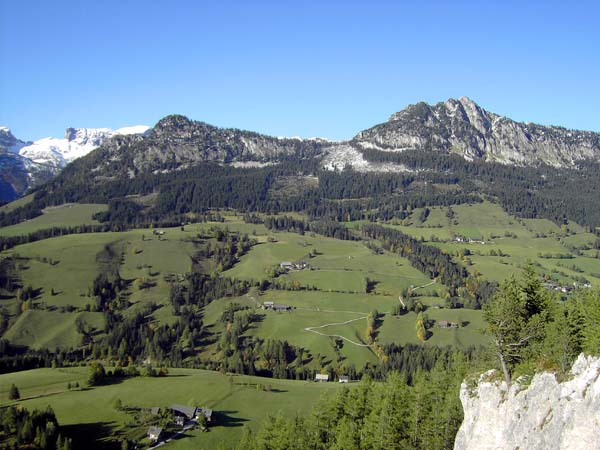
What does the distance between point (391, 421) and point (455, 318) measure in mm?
123876

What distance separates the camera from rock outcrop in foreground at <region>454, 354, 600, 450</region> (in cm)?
3297

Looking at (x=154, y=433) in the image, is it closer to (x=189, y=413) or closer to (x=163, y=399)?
(x=189, y=413)

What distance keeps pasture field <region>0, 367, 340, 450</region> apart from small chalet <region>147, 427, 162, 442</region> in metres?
2.04

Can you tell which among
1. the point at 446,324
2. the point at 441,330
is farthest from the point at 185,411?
the point at 446,324

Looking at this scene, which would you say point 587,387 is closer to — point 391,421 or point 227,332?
point 391,421

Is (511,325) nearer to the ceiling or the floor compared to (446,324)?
nearer to the ceiling

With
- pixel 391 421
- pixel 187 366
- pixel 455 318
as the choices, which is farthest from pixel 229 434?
pixel 455 318

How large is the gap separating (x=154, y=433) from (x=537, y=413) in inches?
2782

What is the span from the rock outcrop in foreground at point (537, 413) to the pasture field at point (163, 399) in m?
45.9

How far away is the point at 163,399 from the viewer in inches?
4237

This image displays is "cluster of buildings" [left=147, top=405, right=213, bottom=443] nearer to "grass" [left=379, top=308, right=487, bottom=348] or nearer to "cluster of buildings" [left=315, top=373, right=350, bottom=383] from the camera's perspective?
"cluster of buildings" [left=315, top=373, right=350, bottom=383]

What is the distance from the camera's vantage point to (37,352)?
157250 millimetres

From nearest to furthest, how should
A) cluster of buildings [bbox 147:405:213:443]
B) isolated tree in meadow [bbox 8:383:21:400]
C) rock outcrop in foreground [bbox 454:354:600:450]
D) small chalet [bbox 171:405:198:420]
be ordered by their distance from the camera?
rock outcrop in foreground [bbox 454:354:600:450] < cluster of buildings [bbox 147:405:213:443] < small chalet [bbox 171:405:198:420] < isolated tree in meadow [bbox 8:383:21:400]

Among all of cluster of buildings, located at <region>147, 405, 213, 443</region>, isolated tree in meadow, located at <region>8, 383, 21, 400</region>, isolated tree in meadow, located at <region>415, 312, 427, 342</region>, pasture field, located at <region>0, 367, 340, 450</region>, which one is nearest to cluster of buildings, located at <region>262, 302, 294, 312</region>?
isolated tree in meadow, located at <region>415, 312, 427, 342</region>
